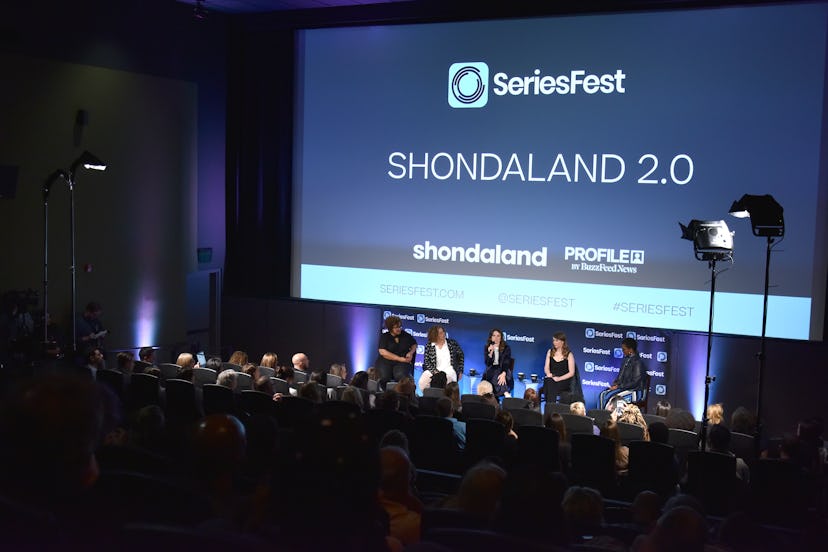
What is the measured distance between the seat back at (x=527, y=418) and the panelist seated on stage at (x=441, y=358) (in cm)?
319

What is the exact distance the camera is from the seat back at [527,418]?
7844 millimetres

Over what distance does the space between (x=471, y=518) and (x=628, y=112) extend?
8.27 meters

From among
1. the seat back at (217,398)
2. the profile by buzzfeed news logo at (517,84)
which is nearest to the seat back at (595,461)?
the seat back at (217,398)

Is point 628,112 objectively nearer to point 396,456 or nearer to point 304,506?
point 396,456

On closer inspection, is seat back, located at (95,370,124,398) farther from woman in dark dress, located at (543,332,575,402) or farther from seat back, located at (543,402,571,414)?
woman in dark dress, located at (543,332,575,402)

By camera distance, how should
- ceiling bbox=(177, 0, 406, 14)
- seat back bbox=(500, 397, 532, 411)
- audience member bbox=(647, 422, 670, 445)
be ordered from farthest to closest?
1. ceiling bbox=(177, 0, 406, 14)
2. seat back bbox=(500, 397, 532, 411)
3. audience member bbox=(647, 422, 670, 445)

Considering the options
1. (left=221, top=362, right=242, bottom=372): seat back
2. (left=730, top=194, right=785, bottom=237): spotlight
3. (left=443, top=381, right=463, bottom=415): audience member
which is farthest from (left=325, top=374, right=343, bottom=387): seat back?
(left=730, top=194, right=785, bottom=237): spotlight

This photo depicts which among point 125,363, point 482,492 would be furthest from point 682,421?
point 125,363

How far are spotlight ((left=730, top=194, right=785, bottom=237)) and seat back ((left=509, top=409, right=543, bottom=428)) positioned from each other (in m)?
2.48

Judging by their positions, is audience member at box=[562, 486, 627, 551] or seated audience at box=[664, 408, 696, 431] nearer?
audience member at box=[562, 486, 627, 551]

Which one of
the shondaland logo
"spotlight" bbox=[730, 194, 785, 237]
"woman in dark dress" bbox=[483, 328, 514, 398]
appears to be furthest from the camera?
the shondaland logo

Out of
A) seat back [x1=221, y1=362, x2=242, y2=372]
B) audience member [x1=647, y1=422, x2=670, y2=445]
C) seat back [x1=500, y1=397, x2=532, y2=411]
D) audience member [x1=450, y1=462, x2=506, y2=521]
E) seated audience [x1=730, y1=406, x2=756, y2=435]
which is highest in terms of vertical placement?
audience member [x1=450, y1=462, x2=506, y2=521]

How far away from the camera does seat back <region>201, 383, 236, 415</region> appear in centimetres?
763

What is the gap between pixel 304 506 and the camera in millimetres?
1971
